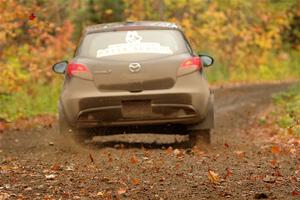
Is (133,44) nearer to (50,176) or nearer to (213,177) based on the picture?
(50,176)

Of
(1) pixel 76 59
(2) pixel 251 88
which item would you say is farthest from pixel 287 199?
(2) pixel 251 88

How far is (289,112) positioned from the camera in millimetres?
14930

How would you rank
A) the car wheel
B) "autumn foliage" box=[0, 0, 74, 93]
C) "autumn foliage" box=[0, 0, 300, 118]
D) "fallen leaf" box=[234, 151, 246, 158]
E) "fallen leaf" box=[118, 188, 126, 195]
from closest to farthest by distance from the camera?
1. "fallen leaf" box=[118, 188, 126, 195]
2. "fallen leaf" box=[234, 151, 246, 158]
3. the car wheel
4. "autumn foliage" box=[0, 0, 74, 93]
5. "autumn foliage" box=[0, 0, 300, 118]

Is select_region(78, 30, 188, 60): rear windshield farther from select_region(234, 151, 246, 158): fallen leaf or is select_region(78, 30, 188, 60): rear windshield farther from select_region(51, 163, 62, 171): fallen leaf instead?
select_region(51, 163, 62, 171): fallen leaf

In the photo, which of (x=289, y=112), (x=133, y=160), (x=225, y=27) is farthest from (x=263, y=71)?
(x=133, y=160)

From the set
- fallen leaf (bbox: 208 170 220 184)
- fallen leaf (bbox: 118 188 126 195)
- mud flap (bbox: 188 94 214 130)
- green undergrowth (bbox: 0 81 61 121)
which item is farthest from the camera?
green undergrowth (bbox: 0 81 61 121)

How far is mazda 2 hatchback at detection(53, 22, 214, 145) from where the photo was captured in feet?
35.1

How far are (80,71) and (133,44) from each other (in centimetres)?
81

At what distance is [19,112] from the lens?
729 inches

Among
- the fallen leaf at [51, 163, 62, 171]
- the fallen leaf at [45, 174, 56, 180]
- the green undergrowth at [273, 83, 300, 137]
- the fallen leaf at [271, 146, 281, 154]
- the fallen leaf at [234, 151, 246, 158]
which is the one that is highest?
the fallen leaf at [45, 174, 56, 180]

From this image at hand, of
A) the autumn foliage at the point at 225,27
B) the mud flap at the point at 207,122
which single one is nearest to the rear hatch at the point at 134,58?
the mud flap at the point at 207,122

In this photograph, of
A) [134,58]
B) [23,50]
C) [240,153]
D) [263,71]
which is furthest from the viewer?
[263,71]

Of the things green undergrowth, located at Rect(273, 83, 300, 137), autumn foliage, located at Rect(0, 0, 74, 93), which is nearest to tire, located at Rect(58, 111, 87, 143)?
green undergrowth, located at Rect(273, 83, 300, 137)

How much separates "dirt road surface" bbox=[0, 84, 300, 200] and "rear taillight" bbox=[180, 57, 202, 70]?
112 cm
